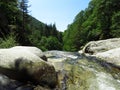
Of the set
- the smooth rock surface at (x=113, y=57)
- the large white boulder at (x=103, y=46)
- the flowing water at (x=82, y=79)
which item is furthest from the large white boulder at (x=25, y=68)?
the large white boulder at (x=103, y=46)

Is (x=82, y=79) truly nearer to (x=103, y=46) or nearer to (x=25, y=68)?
(x=25, y=68)

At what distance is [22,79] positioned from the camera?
965 cm

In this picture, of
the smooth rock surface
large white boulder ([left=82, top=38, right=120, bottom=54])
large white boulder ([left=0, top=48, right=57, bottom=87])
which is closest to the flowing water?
large white boulder ([left=0, top=48, right=57, bottom=87])

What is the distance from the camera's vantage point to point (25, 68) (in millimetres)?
9578

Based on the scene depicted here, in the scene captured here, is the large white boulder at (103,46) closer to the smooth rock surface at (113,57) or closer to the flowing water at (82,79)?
the smooth rock surface at (113,57)

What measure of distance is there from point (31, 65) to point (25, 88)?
89 cm

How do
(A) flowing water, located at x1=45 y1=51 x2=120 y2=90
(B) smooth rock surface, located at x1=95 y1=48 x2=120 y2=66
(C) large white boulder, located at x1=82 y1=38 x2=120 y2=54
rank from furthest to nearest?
(C) large white boulder, located at x1=82 y1=38 x2=120 y2=54 → (B) smooth rock surface, located at x1=95 y1=48 x2=120 y2=66 → (A) flowing water, located at x1=45 y1=51 x2=120 y2=90

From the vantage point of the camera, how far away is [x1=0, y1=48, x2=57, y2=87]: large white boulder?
9.51m

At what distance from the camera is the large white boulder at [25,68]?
31.2 ft

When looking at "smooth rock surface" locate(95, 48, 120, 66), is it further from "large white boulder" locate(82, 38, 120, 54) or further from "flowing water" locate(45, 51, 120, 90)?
"large white boulder" locate(82, 38, 120, 54)

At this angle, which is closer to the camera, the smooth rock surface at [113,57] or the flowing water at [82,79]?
the flowing water at [82,79]

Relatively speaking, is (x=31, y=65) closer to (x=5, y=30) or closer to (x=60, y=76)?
(x=60, y=76)

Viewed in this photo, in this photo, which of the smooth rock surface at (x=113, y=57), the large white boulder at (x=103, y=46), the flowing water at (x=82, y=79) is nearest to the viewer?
the flowing water at (x=82, y=79)

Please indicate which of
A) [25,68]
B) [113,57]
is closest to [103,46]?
[113,57]
